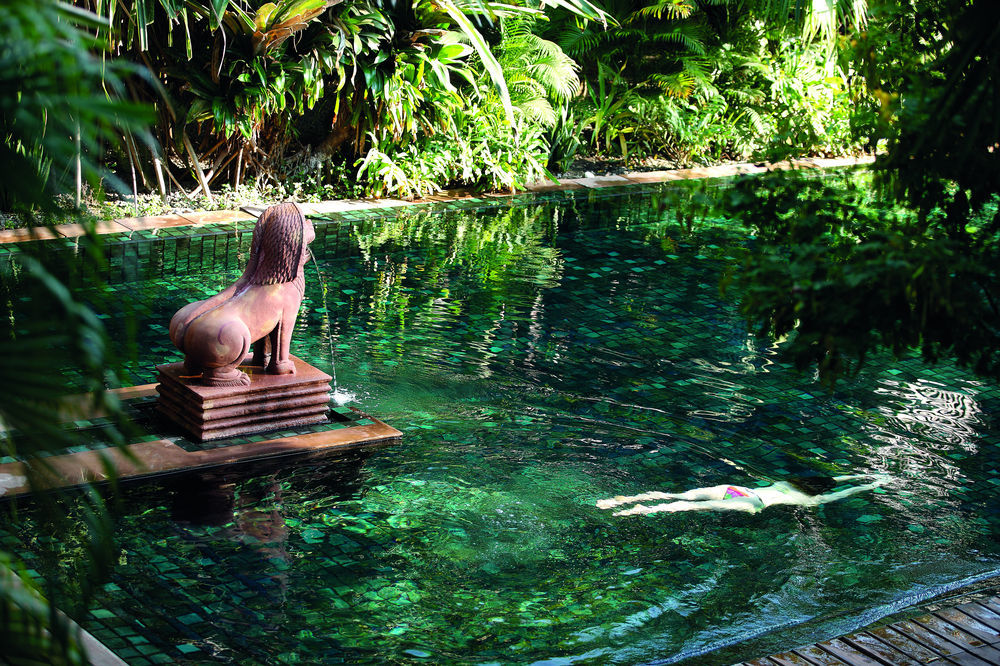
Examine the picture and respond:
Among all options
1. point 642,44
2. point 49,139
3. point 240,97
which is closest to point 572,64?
point 642,44

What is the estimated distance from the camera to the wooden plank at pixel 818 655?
3.54 metres

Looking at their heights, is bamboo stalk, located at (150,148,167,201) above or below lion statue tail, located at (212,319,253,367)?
above

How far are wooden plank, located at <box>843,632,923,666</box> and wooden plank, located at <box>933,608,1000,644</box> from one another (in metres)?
0.35

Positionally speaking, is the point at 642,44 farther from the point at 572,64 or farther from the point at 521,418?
the point at 521,418

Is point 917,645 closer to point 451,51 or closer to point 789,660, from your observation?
point 789,660

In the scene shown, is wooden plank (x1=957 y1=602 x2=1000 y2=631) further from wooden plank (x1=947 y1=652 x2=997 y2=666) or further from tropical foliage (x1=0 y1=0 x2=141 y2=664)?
tropical foliage (x1=0 y1=0 x2=141 y2=664)

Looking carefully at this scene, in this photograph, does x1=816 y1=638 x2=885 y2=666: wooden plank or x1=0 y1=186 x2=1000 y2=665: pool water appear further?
x1=0 y1=186 x2=1000 y2=665: pool water

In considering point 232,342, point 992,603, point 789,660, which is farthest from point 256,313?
point 992,603

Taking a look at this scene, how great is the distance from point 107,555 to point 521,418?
171 inches

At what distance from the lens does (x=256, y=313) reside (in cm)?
523

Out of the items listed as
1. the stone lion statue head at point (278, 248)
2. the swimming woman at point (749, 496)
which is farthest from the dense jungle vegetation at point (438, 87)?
the swimming woman at point (749, 496)

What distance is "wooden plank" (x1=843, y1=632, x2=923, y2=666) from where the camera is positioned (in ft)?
11.7

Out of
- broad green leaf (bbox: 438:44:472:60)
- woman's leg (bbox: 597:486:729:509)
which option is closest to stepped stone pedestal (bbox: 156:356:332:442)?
woman's leg (bbox: 597:486:729:509)

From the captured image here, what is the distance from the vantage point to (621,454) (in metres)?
5.41
